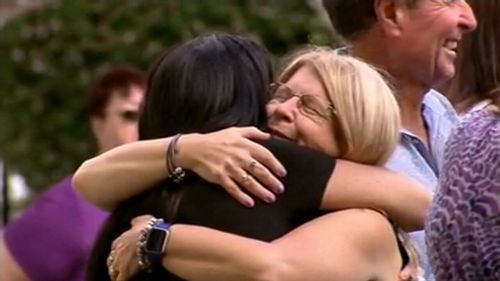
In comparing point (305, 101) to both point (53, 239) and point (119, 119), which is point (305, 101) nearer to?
point (53, 239)

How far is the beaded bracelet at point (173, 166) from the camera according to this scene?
3.21 m

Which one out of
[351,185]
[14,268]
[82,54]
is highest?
[351,185]

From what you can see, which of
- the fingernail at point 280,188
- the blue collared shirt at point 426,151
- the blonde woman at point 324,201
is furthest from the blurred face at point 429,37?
the fingernail at point 280,188

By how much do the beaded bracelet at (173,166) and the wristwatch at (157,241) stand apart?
0.10 metres

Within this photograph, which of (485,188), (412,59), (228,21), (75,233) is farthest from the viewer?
(228,21)

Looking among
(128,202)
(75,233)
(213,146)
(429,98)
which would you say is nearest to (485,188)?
(213,146)

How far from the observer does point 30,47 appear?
1154cm

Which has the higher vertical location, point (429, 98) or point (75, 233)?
point (429, 98)

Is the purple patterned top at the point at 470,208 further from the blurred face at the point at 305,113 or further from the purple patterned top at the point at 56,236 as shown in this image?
the purple patterned top at the point at 56,236

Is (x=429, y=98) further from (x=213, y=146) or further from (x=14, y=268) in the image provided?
(x=14, y=268)

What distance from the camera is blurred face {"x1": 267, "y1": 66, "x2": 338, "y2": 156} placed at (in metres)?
3.22

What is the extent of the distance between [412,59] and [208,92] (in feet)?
2.31

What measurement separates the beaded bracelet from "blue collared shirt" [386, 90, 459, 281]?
479 mm

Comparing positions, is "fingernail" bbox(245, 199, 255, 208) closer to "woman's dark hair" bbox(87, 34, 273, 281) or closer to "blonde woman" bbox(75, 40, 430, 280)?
"blonde woman" bbox(75, 40, 430, 280)
